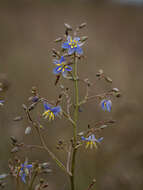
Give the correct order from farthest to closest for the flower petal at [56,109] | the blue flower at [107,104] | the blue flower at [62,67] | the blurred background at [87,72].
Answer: the blurred background at [87,72] < the blue flower at [107,104] < the blue flower at [62,67] < the flower petal at [56,109]

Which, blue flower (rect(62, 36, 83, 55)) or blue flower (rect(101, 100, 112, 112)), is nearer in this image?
blue flower (rect(62, 36, 83, 55))

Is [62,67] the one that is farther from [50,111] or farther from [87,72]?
[87,72]

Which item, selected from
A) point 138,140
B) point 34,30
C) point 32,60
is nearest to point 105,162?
point 138,140

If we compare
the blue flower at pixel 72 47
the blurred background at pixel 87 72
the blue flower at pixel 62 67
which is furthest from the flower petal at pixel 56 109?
the blurred background at pixel 87 72

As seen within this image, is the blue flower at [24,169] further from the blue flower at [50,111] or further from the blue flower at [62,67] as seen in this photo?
the blue flower at [62,67]

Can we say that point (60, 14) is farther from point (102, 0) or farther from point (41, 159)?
point (41, 159)

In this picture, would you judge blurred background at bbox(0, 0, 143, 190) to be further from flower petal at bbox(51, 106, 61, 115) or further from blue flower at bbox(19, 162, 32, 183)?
flower petal at bbox(51, 106, 61, 115)

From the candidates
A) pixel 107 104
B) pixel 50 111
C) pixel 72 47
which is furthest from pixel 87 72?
pixel 50 111

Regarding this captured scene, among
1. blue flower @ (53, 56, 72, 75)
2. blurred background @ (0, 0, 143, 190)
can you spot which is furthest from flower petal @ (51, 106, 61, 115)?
blurred background @ (0, 0, 143, 190)
